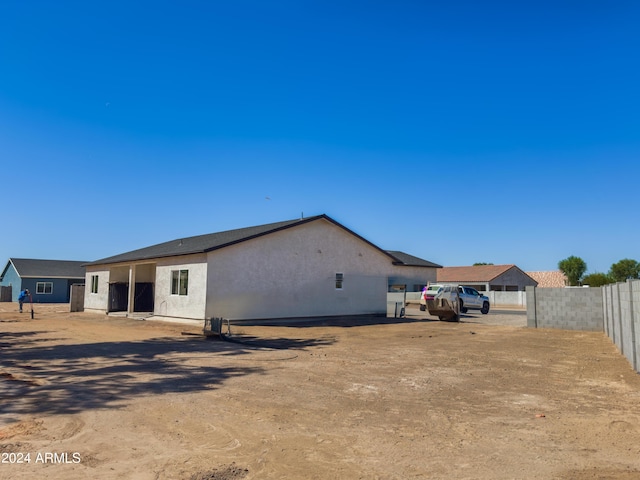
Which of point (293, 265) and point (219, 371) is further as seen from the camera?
point (293, 265)

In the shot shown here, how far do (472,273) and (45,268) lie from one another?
2062 inches

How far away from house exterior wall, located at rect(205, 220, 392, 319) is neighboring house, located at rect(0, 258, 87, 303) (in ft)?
120

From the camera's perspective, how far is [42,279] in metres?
54.2

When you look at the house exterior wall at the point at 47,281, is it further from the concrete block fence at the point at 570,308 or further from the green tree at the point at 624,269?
the green tree at the point at 624,269

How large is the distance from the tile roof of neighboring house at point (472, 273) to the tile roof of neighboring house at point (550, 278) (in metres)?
22.1

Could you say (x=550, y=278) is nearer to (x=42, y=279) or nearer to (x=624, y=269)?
(x=624, y=269)

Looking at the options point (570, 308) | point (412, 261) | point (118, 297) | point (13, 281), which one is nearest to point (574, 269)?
point (412, 261)

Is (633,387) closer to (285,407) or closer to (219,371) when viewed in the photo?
(285,407)

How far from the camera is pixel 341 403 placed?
316 inches

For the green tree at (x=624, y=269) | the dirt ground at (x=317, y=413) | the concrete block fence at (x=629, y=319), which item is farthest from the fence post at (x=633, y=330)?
the green tree at (x=624, y=269)

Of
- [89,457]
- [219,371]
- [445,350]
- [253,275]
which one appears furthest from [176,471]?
[253,275]

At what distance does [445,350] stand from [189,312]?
45.5 feet

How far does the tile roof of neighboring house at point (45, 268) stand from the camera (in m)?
54.0

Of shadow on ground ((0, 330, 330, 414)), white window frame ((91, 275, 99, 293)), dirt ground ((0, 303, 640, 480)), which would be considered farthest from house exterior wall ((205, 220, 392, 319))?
white window frame ((91, 275, 99, 293))
